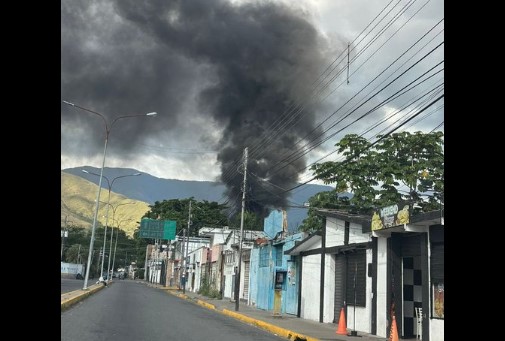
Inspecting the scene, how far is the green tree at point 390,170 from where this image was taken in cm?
3078

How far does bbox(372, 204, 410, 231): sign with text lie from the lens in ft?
49.6

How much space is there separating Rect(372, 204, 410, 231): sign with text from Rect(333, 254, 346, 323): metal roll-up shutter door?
4.82 metres

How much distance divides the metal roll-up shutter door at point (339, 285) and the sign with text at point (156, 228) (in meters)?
50.6

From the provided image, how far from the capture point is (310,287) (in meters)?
24.2

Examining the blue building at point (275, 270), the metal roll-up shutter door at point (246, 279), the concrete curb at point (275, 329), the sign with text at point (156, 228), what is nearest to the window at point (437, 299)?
the concrete curb at point (275, 329)

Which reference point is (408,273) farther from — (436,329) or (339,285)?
(339,285)

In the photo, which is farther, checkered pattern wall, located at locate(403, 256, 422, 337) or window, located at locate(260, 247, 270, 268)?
window, located at locate(260, 247, 270, 268)

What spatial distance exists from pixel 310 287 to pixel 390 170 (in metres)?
11.2

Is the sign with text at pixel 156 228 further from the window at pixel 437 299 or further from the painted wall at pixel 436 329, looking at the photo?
the painted wall at pixel 436 329

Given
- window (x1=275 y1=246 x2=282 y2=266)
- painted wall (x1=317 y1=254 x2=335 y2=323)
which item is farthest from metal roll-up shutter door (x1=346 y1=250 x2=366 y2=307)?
window (x1=275 y1=246 x2=282 y2=266)

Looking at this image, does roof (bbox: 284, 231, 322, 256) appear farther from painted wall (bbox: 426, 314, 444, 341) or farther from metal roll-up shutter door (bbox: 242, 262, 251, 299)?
metal roll-up shutter door (bbox: 242, 262, 251, 299)
